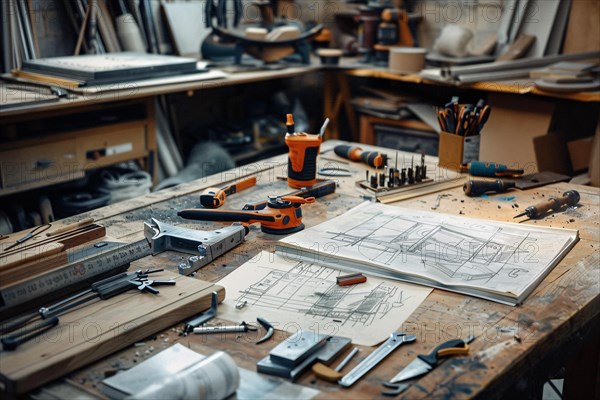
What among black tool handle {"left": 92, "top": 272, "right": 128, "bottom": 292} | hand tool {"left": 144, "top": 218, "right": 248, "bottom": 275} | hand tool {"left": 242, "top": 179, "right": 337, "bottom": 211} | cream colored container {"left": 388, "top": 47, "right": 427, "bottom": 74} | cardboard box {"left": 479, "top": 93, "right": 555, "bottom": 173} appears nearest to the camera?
Answer: black tool handle {"left": 92, "top": 272, "right": 128, "bottom": 292}

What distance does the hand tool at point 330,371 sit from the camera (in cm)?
103

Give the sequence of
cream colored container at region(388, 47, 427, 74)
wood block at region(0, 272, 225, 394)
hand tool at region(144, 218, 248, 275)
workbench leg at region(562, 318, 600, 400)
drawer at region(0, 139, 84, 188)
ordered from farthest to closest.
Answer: cream colored container at region(388, 47, 427, 74) → drawer at region(0, 139, 84, 188) → workbench leg at region(562, 318, 600, 400) → hand tool at region(144, 218, 248, 275) → wood block at region(0, 272, 225, 394)

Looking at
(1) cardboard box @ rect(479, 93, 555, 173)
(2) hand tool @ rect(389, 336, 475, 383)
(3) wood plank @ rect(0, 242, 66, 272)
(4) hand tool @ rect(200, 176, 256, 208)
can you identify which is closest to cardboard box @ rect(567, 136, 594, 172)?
(1) cardboard box @ rect(479, 93, 555, 173)

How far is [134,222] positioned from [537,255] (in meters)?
1.00

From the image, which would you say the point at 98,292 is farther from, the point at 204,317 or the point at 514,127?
the point at 514,127

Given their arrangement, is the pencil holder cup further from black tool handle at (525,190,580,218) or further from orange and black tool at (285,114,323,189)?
orange and black tool at (285,114,323,189)

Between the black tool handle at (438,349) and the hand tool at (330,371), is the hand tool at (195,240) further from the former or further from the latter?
the black tool handle at (438,349)

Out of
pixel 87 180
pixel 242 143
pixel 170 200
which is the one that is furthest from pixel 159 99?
pixel 170 200

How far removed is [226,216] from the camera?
64.5 inches

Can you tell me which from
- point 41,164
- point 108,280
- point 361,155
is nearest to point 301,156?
point 361,155

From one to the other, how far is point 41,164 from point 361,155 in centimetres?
146

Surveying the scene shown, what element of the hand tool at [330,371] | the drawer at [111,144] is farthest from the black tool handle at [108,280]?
the drawer at [111,144]

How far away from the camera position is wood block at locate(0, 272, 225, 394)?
101 cm

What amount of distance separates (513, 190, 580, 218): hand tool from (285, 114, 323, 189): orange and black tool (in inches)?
23.2
